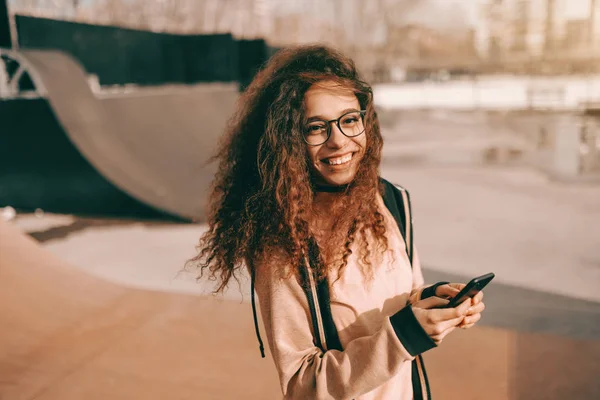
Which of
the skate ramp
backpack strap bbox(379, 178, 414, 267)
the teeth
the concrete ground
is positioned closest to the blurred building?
the concrete ground

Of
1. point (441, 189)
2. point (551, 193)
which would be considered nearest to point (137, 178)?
point (441, 189)

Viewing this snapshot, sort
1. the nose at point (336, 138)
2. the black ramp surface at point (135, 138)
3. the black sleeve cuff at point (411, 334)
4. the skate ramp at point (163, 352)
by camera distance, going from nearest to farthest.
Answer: the black sleeve cuff at point (411, 334)
the nose at point (336, 138)
the skate ramp at point (163, 352)
the black ramp surface at point (135, 138)

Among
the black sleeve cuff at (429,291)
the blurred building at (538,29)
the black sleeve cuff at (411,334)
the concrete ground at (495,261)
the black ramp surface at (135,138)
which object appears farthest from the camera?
the blurred building at (538,29)

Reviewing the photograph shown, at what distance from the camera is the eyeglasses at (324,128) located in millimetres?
1307

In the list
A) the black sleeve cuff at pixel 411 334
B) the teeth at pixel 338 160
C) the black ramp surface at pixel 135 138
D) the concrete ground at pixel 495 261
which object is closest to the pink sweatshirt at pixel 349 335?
the black sleeve cuff at pixel 411 334

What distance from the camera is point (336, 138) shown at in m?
1.30

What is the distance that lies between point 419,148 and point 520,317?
9.16 meters

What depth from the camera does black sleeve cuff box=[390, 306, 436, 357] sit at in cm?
114

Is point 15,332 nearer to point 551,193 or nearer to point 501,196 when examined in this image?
point 501,196

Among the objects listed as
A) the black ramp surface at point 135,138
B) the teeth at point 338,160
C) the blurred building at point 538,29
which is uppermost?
the blurred building at point 538,29

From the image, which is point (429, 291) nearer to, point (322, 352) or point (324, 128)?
point (322, 352)

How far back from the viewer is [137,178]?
24.1 feet

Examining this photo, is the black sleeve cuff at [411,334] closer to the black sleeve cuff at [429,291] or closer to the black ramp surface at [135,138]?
the black sleeve cuff at [429,291]

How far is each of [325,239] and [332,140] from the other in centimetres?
25
